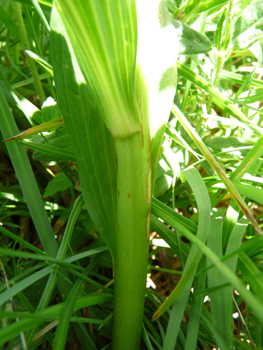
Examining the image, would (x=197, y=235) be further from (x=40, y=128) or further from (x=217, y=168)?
(x=40, y=128)

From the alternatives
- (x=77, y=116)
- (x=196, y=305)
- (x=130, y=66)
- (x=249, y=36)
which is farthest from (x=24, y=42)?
(x=196, y=305)

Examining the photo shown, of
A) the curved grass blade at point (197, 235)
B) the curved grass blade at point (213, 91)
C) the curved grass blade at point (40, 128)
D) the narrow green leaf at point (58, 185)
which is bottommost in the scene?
the curved grass blade at point (197, 235)

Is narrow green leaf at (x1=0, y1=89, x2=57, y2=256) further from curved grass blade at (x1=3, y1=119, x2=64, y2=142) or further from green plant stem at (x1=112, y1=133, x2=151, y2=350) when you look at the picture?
green plant stem at (x1=112, y1=133, x2=151, y2=350)

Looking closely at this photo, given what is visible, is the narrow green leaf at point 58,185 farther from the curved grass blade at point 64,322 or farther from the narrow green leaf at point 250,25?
the narrow green leaf at point 250,25

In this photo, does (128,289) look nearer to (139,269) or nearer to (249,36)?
(139,269)

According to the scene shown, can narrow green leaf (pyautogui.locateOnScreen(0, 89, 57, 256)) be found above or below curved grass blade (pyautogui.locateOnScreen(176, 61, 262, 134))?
below

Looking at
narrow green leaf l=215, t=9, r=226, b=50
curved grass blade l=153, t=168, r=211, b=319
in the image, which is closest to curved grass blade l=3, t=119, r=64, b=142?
curved grass blade l=153, t=168, r=211, b=319

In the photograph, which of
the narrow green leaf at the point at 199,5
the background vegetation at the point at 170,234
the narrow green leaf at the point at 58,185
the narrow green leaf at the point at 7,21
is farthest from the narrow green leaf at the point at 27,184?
the narrow green leaf at the point at 199,5
